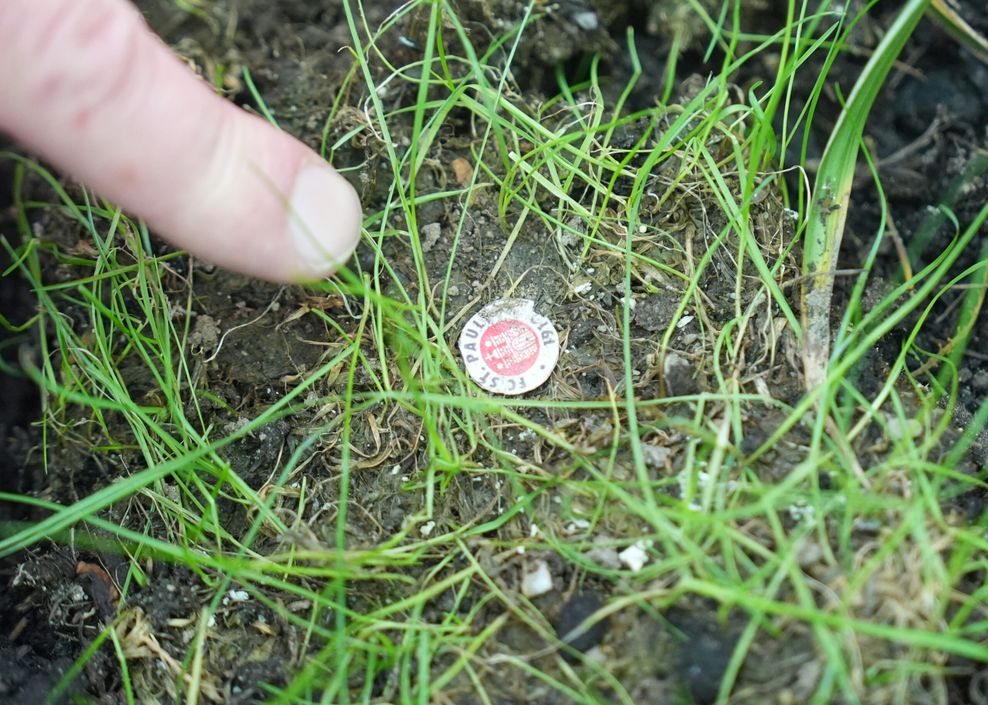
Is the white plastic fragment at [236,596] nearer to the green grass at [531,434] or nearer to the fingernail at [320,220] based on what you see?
the green grass at [531,434]

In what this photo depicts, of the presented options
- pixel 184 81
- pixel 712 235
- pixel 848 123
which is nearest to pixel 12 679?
pixel 184 81

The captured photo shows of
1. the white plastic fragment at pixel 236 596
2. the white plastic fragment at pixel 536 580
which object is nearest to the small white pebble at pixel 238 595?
the white plastic fragment at pixel 236 596

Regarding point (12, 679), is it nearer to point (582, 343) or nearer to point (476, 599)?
point (476, 599)

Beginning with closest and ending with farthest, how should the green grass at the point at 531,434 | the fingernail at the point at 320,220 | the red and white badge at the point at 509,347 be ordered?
the green grass at the point at 531,434 → the fingernail at the point at 320,220 → the red and white badge at the point at 509,347

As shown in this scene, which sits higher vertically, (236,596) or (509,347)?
(509,347)

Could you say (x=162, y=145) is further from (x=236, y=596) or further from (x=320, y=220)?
(x=236, y=596)

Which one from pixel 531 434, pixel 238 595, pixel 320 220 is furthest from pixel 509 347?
pixel 238 595

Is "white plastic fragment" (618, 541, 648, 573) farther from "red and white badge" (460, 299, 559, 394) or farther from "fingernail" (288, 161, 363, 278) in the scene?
"fingernail" (288, 161, 363, 278)
